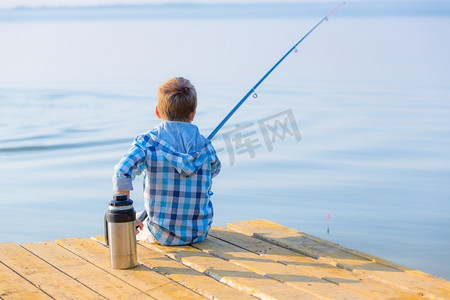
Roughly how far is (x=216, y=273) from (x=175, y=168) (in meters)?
0.60

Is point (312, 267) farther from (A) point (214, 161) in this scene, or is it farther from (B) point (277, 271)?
(A) point (214, 161)

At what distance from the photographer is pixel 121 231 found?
12.7 feet

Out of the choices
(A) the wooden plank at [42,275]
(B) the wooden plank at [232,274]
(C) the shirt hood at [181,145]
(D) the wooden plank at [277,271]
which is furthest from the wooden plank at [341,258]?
(A) the wooden plank at [42,275]

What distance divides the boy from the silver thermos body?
274mm

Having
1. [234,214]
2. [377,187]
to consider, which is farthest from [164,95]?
[377,187]

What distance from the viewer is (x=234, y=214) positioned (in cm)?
662

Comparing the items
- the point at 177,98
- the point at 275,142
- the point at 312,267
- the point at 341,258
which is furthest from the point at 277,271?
the point at 275,142

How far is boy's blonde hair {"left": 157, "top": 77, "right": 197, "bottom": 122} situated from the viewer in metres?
4.17

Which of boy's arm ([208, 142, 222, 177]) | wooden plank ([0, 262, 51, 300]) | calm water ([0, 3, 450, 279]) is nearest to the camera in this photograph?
wooden plank ([0, 262, 51, 300])

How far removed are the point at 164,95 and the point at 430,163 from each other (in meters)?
4.82

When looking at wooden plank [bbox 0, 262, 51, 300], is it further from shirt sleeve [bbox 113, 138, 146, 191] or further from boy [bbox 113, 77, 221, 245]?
boy [bbox 113, 77, 221, 245]

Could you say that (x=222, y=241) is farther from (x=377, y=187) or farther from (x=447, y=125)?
(x=447, y=125)

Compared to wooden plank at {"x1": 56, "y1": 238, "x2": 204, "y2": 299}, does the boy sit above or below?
above

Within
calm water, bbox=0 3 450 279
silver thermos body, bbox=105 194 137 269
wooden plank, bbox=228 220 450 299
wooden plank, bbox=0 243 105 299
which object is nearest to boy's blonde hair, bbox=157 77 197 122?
silver thermos body, bbox=105 194 137 269
